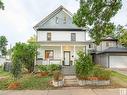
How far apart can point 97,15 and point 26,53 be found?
16268 millimetres

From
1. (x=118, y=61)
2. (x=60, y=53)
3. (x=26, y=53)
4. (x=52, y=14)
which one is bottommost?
(x=118, y=61)

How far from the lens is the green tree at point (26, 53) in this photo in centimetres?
3348

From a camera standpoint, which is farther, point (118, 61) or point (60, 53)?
point (118, 61)

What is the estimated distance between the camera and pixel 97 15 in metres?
19.5

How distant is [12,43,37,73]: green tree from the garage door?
18264mm

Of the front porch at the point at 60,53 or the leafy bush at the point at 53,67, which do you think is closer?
the leafy bush at the point at 53,67

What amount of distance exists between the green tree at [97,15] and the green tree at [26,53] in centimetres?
1398

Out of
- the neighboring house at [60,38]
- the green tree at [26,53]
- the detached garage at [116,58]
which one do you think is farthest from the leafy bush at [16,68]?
the detached garage at [116,58]

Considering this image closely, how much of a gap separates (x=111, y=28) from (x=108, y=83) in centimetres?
483

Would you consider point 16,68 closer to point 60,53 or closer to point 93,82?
point 93,82

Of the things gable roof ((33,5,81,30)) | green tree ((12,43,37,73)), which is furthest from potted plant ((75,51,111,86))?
gable roof ((33,5,81,30))

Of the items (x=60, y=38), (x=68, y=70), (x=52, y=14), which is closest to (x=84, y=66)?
(x=68, y=70)

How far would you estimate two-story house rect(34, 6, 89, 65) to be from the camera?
1526 inches

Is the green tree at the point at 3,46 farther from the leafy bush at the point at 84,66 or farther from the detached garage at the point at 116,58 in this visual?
the leafy bush at the point at 84,66
